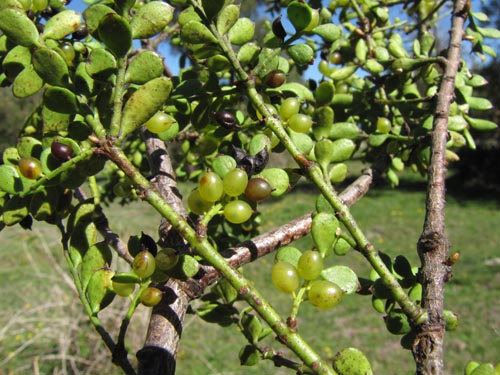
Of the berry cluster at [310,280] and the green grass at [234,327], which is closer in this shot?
the berry cluster at [310,280]

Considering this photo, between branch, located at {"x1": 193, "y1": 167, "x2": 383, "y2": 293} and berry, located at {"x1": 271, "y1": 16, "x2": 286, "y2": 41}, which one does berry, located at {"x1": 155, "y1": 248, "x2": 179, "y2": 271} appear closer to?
branch, located at {"x1": 193, "y1": 167, "x2": 383, "y2": 293}

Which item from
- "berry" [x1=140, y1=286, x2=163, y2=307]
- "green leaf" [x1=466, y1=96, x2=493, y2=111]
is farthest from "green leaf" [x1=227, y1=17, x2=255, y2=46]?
"green leaf" [x1=466, y1=96, x2=493, y2=111]

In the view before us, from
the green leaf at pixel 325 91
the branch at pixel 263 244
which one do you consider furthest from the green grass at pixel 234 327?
the green leaf at pixel 325 91

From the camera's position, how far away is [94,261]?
0.58 metres

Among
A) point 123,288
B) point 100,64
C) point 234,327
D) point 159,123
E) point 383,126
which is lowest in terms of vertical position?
point 234,327

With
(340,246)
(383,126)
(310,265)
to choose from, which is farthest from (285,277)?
(383,126)

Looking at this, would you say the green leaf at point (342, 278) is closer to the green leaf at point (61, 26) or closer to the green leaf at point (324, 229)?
the green leaf at point (324, 229)

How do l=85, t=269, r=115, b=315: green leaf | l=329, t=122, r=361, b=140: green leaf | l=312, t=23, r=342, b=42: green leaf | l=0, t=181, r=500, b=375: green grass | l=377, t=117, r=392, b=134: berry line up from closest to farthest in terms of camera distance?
l=85, t=269, r=115, b=315: green leaf < l=312, t=23, r=342, b=42: green leaf < l=329, t=122, r=361, b=140: green leaf < l=377, t=117, r=392, b=134: berry < l=0, t=181, r=500, b=375: green grass

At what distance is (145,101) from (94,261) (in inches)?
8.9

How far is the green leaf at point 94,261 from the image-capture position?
57 cm

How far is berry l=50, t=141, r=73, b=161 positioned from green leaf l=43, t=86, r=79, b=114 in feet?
0.11

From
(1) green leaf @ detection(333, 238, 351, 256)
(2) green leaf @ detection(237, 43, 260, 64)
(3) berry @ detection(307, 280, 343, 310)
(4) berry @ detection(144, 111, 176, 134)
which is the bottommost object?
(1) green leaf @ detection(333, 238, 351, 256)

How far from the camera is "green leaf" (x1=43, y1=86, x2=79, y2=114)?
46cm

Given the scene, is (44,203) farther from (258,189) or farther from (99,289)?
(258,189)
